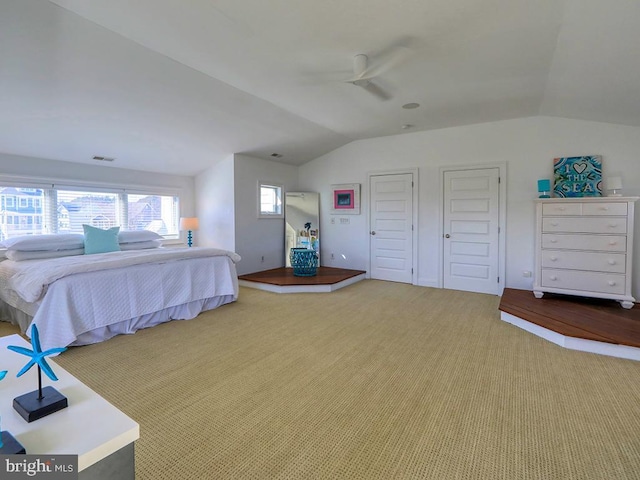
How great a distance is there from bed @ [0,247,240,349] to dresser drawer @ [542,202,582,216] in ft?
13.6

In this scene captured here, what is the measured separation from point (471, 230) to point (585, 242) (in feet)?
5.07

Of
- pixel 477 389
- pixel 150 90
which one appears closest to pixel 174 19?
pixel 150 90

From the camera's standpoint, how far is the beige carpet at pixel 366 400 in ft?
5.33

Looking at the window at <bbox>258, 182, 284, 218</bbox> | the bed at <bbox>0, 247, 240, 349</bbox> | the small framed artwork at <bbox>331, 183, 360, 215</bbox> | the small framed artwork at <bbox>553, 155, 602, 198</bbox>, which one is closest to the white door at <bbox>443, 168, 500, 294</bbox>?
the small framed artwork at <bbox>553, 155, 602, 198</bbox>

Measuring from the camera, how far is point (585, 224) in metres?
3.85

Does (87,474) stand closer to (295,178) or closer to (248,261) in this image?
(248,261)

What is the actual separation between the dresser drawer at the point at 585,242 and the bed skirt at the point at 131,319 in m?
4.23

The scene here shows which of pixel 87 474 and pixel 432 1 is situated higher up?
pixel 432 1

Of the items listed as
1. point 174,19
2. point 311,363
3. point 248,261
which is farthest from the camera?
point 248,261

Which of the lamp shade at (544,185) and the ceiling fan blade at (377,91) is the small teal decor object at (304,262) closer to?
the ceiling fan blade at (377,91)

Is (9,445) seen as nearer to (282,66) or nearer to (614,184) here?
(282,66)

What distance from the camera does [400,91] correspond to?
12.4ft

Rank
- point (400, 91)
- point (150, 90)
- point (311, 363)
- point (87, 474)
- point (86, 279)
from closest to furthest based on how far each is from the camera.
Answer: point (87, 474)
point (311, 363)
point (86, 279)
point (150, 90)
point (400, 91)

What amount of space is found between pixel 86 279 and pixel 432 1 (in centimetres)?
368
